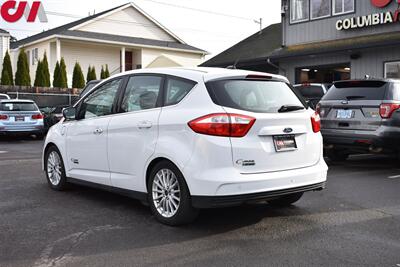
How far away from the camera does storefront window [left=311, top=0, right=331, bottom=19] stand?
64.2ft

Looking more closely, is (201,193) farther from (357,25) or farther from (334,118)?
(357,25)

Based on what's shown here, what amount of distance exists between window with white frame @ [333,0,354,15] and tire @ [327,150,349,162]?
33.6 feet

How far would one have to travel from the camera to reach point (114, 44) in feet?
109

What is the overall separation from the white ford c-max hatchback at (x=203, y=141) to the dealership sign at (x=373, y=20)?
13.3m

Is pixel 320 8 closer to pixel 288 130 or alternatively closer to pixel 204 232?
pixel 288 130

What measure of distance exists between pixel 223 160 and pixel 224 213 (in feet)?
4.04

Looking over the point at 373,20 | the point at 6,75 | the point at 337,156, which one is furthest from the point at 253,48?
the point at 337,156

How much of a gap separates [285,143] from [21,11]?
101 ft

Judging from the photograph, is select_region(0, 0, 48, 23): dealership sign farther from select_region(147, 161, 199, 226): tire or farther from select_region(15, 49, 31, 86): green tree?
select_region(147, 161, 199, 226): tire

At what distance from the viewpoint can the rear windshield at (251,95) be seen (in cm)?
502

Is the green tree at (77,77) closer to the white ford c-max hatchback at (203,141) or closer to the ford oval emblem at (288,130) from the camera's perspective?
the white ford c-max hatchback at (203,141)

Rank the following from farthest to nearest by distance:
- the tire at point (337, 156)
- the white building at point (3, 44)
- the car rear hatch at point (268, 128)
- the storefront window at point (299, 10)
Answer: the white building at point (3, 44)
the storefront window at point (299, 10)
the tire at point (337, 156)
the car rear hatch at point (268, 128)

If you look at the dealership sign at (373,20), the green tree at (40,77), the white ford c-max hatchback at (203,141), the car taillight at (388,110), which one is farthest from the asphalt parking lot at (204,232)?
the green tree at (40,77)

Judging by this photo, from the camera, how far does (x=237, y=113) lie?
16.0 feet
